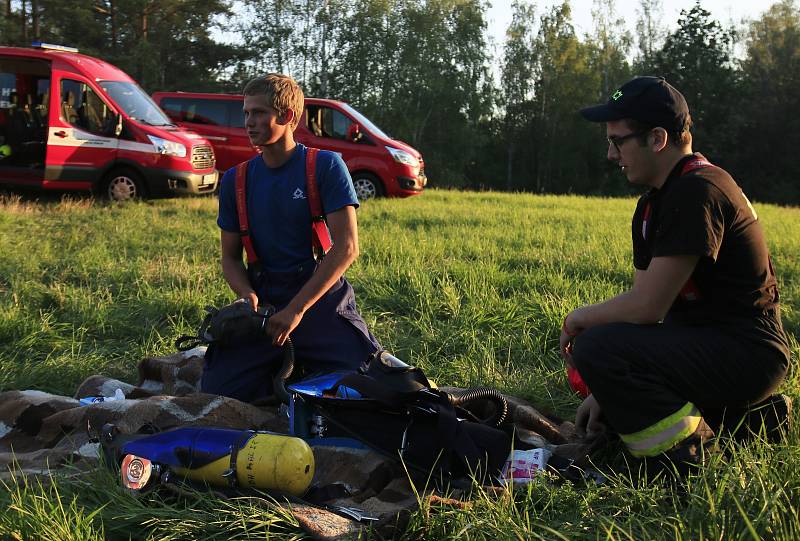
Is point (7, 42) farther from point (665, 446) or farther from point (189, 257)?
point (665, 446)

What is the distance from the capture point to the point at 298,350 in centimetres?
402

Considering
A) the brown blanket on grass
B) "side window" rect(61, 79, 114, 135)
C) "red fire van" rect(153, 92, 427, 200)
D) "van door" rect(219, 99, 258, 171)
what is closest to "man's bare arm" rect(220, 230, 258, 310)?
the brown blanket on grass

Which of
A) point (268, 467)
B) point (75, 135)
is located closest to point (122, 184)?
point (75, 135)

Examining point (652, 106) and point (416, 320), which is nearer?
point (652, 106)

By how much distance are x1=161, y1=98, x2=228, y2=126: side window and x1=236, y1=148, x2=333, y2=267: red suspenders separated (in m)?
12.5

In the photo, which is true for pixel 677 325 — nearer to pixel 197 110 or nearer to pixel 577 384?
pixel 577 384

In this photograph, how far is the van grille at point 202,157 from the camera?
13297 mm

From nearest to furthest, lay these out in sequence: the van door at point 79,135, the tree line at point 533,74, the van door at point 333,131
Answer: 1. the van door at point 79,135
2. the van door at point 333,131
3. the tree line at point 533,74

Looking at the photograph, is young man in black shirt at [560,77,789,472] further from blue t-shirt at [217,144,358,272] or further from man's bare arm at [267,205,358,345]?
blue t-shirt at [217,144,358,272]

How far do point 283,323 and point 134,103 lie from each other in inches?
415

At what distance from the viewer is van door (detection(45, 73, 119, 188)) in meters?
12.2

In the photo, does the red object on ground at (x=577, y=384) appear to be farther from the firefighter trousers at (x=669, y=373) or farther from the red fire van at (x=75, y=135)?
the red fire van at (x=75, y=135)

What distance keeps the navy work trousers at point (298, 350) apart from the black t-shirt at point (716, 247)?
159 cm

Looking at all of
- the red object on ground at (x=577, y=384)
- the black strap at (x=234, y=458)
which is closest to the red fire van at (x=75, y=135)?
the red object on ground at (x=577, y=384)
